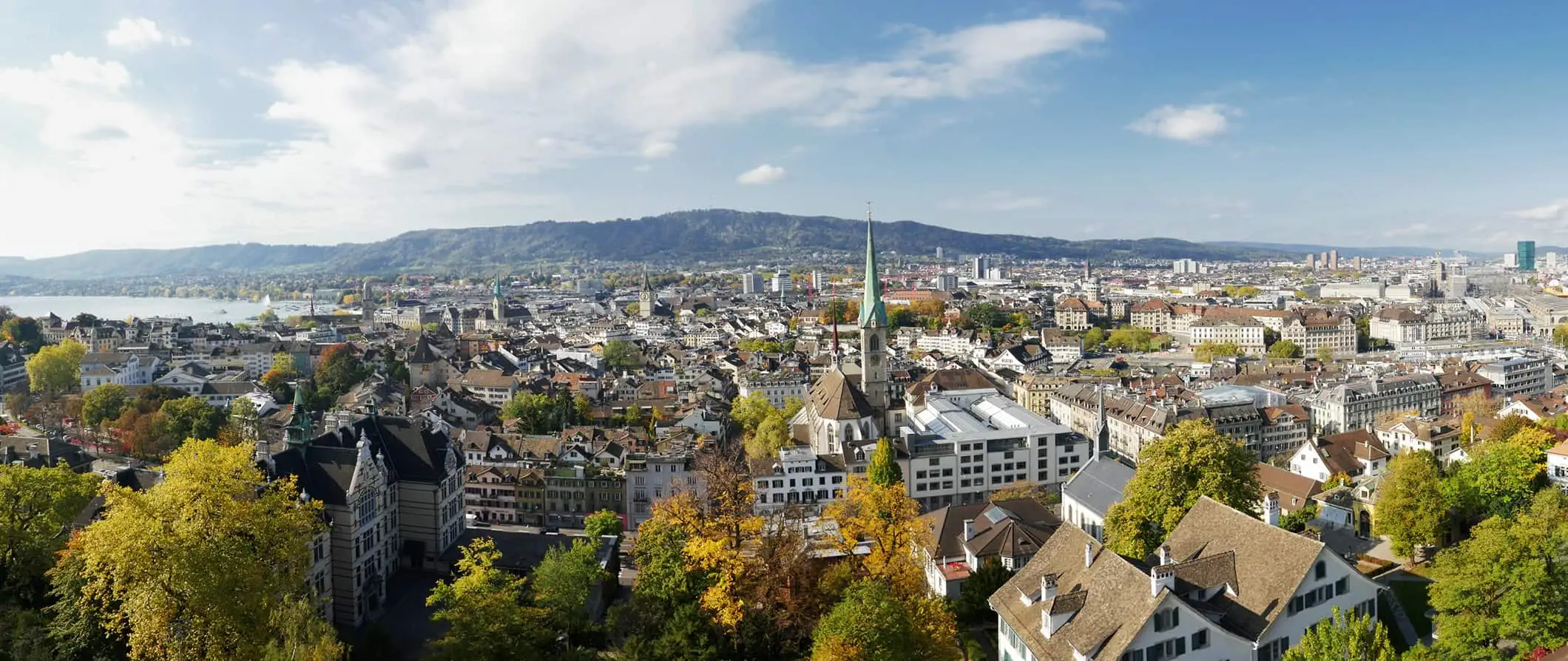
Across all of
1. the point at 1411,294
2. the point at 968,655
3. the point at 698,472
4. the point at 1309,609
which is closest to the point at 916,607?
the point at 968,655

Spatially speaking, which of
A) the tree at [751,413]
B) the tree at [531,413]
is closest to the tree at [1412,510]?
the tree at [751,413]

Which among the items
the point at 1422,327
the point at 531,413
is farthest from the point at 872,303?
the point at 1422,327

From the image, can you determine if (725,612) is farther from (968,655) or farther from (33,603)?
(33,603)

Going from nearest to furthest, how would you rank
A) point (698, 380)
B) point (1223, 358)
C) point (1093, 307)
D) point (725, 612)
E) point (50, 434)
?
1. point (725, 612)
2. point (50, 434)
3. point (698, 380)
4. point (1223, 358)
5. point (1093, 307)

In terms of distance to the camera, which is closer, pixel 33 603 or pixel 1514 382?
pixel 33 603

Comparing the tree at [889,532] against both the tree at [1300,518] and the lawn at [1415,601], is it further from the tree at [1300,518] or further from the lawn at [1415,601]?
the lawn at [1415,601]

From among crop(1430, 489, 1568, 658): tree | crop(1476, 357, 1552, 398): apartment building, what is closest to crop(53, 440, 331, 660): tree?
crop(1430, 489, 1568, 658): tree

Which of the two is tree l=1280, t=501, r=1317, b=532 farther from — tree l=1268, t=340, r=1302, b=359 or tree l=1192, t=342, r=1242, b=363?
tree l=1268, t=340, r=1302, b=359

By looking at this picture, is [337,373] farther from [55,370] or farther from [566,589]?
[566,589]
